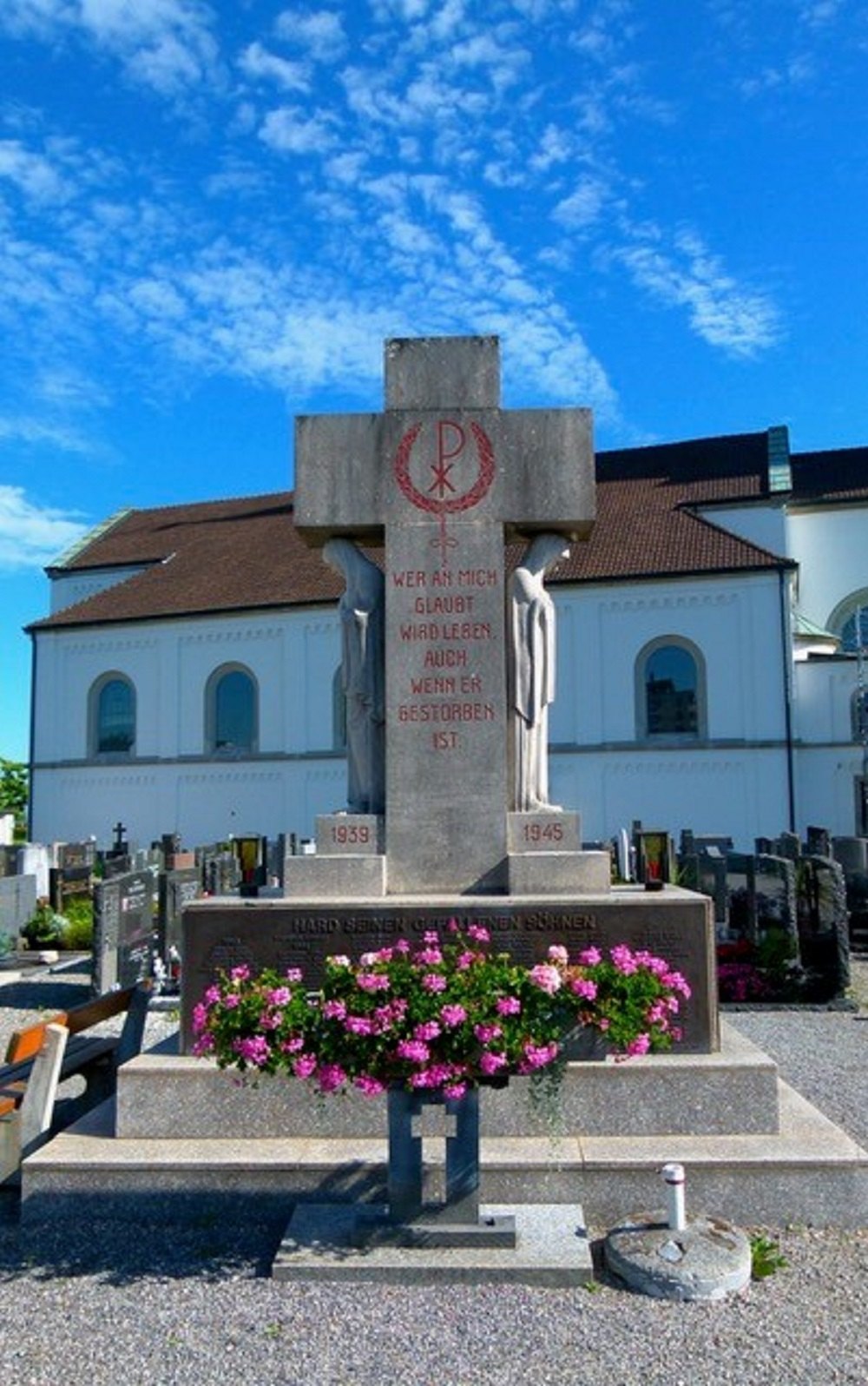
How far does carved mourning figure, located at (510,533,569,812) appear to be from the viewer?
6340mm

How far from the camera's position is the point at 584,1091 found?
5.15 m

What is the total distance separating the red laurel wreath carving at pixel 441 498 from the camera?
21.0 ft

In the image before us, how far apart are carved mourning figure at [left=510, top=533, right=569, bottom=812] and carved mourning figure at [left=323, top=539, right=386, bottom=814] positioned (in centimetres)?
77

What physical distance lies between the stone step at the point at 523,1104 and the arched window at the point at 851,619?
30925 mm

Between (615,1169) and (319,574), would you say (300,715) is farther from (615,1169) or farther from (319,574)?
(615,1169)

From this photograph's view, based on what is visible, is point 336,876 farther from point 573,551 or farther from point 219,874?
point 573,551

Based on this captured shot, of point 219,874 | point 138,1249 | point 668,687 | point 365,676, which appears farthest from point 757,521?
point 138,1249

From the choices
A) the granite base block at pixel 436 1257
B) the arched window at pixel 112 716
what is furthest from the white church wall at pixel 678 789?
the granite base block at pixel 436 1257

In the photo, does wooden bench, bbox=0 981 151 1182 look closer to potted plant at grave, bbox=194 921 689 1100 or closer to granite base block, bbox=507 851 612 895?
potted plant at grave, bbox=194 921 689 1100

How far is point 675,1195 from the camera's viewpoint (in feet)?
14.2

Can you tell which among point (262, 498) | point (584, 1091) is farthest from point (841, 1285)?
point (262, 498)

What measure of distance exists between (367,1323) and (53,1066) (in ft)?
7.10

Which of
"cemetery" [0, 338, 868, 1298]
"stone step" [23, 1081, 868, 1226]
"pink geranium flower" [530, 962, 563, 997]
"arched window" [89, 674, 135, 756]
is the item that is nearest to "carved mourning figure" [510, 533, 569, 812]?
"cemetery" [0, 338, 868, 1298]

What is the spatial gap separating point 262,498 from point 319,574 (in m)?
10.2
